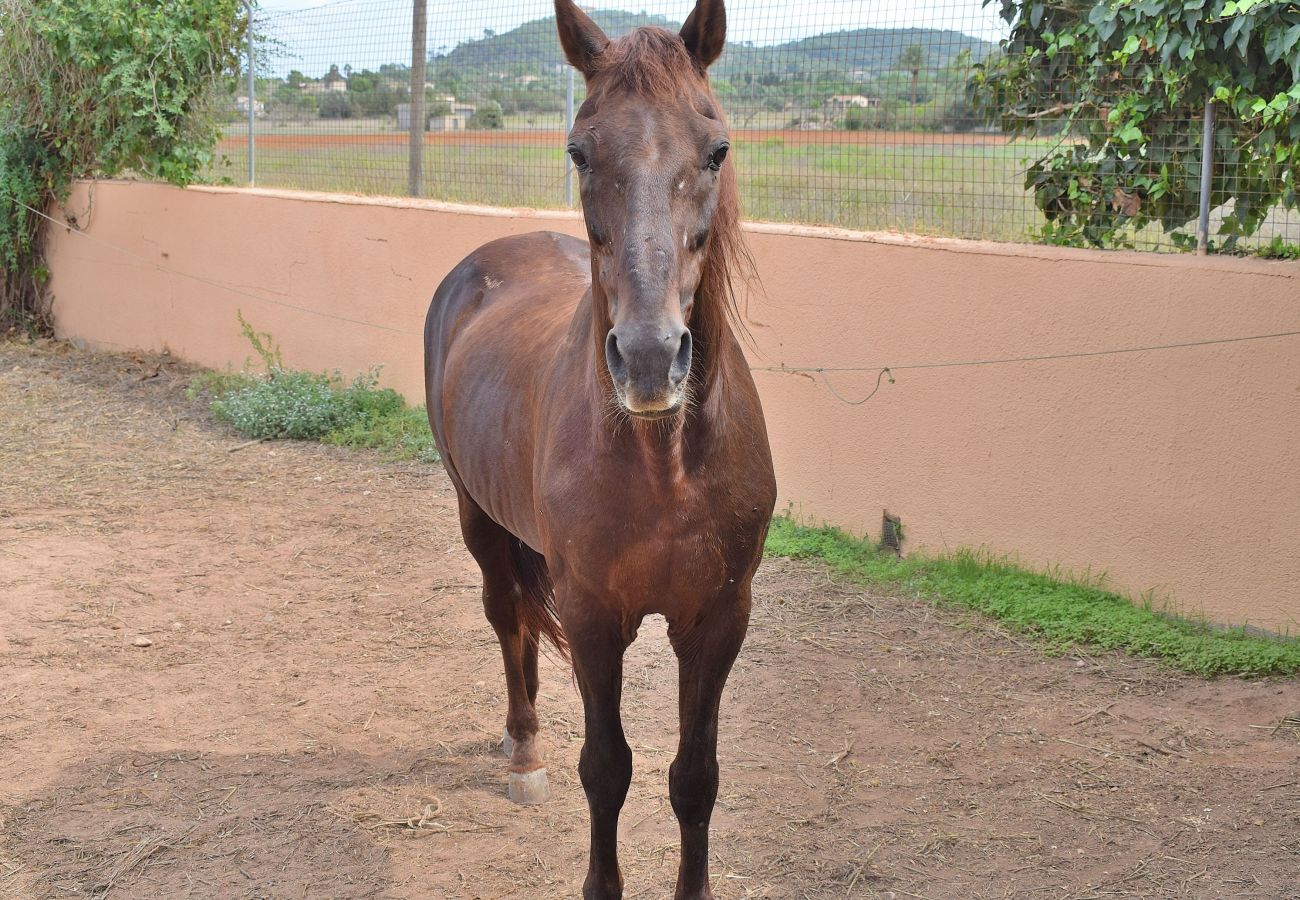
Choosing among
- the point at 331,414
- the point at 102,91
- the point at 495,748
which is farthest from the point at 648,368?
the point at 102,91

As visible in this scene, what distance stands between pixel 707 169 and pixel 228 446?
6343mm

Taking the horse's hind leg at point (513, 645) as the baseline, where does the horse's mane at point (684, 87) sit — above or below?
above

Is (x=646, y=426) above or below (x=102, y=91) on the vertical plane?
below

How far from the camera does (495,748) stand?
4027mm

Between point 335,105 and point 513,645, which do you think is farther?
point 335,105

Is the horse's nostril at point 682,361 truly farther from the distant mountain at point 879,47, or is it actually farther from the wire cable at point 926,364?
the distant mountain at point 879,47

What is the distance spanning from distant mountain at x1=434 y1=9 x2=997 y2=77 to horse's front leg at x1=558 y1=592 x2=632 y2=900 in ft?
9.88

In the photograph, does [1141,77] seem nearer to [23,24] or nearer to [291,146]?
[291,146]

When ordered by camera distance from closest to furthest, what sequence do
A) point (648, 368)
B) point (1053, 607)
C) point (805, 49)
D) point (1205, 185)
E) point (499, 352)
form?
point (648, 368)
point (499, 352)
point (1205, 185)
point (1053, 607)
point (805, 49)

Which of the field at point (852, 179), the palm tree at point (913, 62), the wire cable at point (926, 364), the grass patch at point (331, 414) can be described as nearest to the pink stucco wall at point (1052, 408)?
the wire cable at point (926, 364)

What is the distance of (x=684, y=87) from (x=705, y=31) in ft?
0.68

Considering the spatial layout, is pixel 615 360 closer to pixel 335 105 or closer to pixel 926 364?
→ pixel 926 364

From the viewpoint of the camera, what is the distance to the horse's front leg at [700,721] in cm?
280

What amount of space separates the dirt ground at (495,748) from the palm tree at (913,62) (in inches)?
98.1
